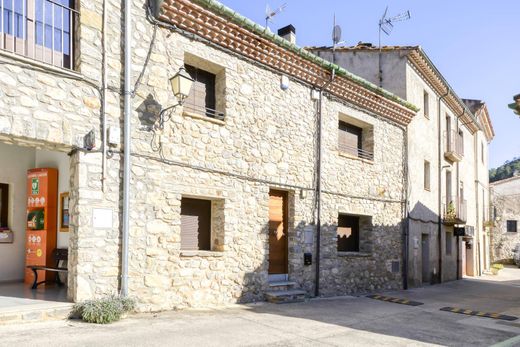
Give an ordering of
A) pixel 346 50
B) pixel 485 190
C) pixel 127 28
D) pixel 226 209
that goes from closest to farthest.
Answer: pixel 127 28 < pixel 226 209 < pixel 346 50 < pixel 485 190

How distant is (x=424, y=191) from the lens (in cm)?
1590

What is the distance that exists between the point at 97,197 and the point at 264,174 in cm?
381

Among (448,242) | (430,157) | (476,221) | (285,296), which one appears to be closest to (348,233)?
(285,296)

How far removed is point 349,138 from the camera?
496 inches

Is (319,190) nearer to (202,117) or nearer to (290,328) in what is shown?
(202,117)

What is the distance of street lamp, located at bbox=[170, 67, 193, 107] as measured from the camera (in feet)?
23.8

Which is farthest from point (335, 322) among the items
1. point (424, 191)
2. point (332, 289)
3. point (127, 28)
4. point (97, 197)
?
point (424, 191)

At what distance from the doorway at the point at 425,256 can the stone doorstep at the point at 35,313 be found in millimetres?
13277

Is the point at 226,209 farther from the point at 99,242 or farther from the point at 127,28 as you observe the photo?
the point at 127,28

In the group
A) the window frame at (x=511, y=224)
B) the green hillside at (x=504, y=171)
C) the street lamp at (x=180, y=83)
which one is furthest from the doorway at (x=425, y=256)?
the green hillside at (x=504, y=171)

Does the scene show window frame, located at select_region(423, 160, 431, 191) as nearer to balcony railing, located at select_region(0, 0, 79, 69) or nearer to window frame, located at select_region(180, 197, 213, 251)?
window frame, located at select_region(180, 197, 213, 251)

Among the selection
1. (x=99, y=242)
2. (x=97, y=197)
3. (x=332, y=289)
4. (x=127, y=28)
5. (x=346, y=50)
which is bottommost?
(x=332, y=289)

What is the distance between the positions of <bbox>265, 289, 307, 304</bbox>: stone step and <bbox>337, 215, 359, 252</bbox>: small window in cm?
283

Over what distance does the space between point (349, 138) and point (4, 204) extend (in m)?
8.83
